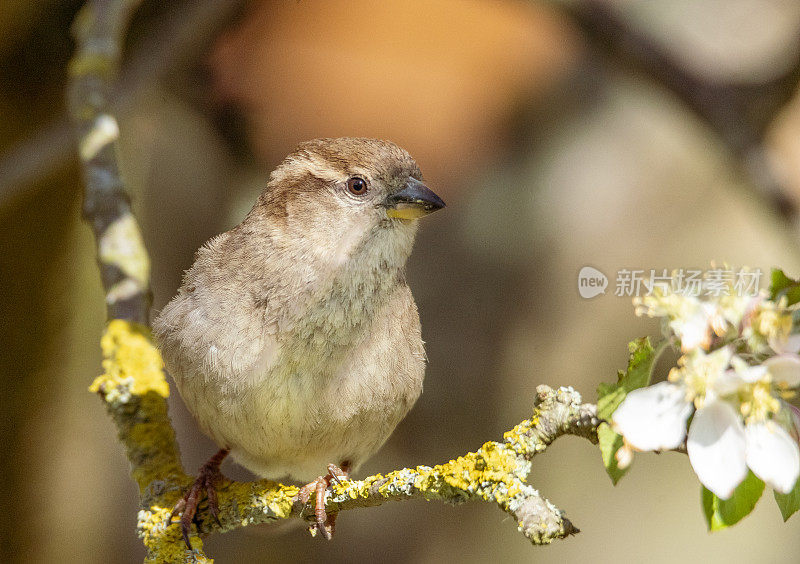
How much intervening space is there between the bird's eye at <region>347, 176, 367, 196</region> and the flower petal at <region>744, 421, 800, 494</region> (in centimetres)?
59

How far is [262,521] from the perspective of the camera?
1.14m

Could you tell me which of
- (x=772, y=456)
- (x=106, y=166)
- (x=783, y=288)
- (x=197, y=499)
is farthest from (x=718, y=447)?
→ (x=106, y=166)

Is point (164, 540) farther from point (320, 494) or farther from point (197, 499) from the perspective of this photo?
point (320, 494)

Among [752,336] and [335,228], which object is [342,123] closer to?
[335,228]

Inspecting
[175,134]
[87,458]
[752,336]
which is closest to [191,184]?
[175,134]

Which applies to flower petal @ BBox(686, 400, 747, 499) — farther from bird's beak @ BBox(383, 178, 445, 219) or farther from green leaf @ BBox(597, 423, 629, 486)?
bird's beak @ BBox(383, 178, 445, 219)

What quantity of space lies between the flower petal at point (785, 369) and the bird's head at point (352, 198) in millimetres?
497

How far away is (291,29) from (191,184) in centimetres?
40

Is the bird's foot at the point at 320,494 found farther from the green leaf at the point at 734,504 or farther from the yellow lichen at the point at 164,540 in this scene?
the green leaf at the point at 734,504

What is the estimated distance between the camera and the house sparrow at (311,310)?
3.49 feet

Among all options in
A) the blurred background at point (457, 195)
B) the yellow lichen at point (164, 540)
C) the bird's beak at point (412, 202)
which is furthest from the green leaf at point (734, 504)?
the blurred background at point (457, 195)

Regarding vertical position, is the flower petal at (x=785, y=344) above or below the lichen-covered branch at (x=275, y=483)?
above

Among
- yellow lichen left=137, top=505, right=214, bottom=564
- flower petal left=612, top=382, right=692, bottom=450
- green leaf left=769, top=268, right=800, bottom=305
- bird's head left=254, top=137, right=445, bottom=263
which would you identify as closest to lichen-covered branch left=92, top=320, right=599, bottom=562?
yellow lichen left=137, top=505, right=214, bottom=564

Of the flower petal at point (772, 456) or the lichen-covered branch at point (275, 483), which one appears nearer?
the flower petal at point (772, 456)
